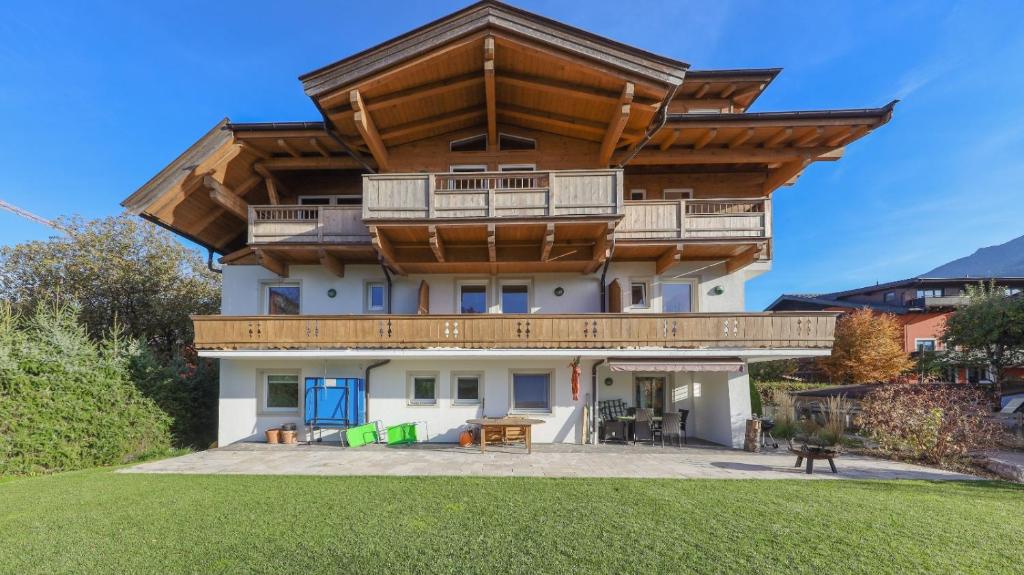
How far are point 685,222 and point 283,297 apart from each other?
546 inches

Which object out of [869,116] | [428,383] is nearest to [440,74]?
[428,383]

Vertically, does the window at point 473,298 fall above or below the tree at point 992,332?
above

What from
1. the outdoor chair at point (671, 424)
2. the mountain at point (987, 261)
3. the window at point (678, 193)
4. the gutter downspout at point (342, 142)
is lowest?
the outdoor chair at point (671, 424)

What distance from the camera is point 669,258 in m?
13.4

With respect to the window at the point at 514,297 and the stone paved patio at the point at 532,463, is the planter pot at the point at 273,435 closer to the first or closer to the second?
the stone paved patio at the point at 532,463

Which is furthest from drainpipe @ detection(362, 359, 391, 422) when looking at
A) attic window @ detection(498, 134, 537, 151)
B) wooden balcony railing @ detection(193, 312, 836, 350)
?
attic window @ detection(498, 134, 537, 151)

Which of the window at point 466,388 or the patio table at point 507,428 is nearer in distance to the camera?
the patio table at point 507,428

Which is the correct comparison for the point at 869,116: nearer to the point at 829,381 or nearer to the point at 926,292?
the point at 829,381

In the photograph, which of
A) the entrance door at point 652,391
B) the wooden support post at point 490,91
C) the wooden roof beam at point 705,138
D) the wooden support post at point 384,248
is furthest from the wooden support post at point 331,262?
the wooden roof beam at point 705,138

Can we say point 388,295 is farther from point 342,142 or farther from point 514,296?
point 342,142

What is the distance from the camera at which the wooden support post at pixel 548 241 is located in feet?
39.5

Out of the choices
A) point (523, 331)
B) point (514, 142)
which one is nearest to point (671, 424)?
point (523, 331)

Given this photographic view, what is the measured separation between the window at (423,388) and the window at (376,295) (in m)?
2.78

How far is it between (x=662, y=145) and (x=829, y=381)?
72.9 ft
